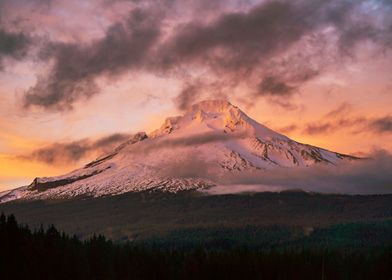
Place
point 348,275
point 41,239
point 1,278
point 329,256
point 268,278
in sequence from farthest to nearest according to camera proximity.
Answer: point 329,256, point 348,275, point 268,278, point 41,239, point 1,278

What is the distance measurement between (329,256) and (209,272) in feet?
123

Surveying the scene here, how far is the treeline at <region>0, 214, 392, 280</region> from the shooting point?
116m

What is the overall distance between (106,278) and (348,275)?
54.2m

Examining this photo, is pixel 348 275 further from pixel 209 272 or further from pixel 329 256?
pixel 209 272

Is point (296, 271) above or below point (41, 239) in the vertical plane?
below

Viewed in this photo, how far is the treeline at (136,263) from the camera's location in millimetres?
116438

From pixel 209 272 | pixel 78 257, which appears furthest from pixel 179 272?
pixel 78 257

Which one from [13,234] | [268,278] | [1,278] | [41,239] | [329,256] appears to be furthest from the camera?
[329,256]

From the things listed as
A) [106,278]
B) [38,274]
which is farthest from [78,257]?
[38,274]

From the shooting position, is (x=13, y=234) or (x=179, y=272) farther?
(x=179, y=272)

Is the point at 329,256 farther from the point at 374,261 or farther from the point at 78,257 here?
the point at 78,257

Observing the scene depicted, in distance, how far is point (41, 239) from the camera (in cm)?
13000

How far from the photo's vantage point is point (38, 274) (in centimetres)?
11350

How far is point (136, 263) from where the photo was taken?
462ft
